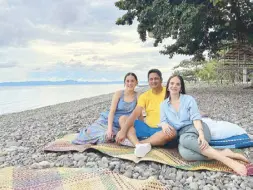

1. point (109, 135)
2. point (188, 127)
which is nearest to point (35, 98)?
point (109, 135)

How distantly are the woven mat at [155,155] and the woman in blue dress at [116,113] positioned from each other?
0.64ft

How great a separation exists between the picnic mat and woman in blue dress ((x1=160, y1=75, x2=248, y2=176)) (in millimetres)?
957

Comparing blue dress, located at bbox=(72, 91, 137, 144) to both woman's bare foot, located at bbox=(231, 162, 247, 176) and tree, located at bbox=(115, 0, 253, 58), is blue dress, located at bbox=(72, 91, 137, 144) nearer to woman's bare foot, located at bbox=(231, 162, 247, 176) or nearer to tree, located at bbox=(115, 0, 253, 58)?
woman's bare foot, located at bbox=(231, 162, 247, 176)

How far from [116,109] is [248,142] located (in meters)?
1.80

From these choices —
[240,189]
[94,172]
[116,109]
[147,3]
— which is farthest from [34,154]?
[147,3]

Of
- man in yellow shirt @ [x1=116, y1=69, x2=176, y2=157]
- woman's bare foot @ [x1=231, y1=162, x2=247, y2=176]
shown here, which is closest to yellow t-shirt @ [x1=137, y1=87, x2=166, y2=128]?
man in yellow shirt @ [x1=116, y1=69, x2=176, y2=157]

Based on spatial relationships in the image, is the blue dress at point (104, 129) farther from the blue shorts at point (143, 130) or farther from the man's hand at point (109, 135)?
the blue shorts at point (143, 130)

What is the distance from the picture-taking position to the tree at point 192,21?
1270cm

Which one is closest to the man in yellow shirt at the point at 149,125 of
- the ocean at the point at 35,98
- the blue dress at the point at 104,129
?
the blue dress at the point at 104,129

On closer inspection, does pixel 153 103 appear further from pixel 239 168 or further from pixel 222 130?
pixel 239 168

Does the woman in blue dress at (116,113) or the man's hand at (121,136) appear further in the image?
the woman in blue dress at (116,113)

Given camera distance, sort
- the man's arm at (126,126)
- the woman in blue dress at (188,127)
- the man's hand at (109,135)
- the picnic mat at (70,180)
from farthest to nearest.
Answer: the man's hand at (109,135) < the man's arm at (126,126) < the woman in blue dress at (188,127) < the picnic mat at (70,180)

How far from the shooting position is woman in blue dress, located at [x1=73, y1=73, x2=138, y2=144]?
493cm

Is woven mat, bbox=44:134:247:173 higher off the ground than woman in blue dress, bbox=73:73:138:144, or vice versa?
woman in blue dress, bbox=73:73:138:144
